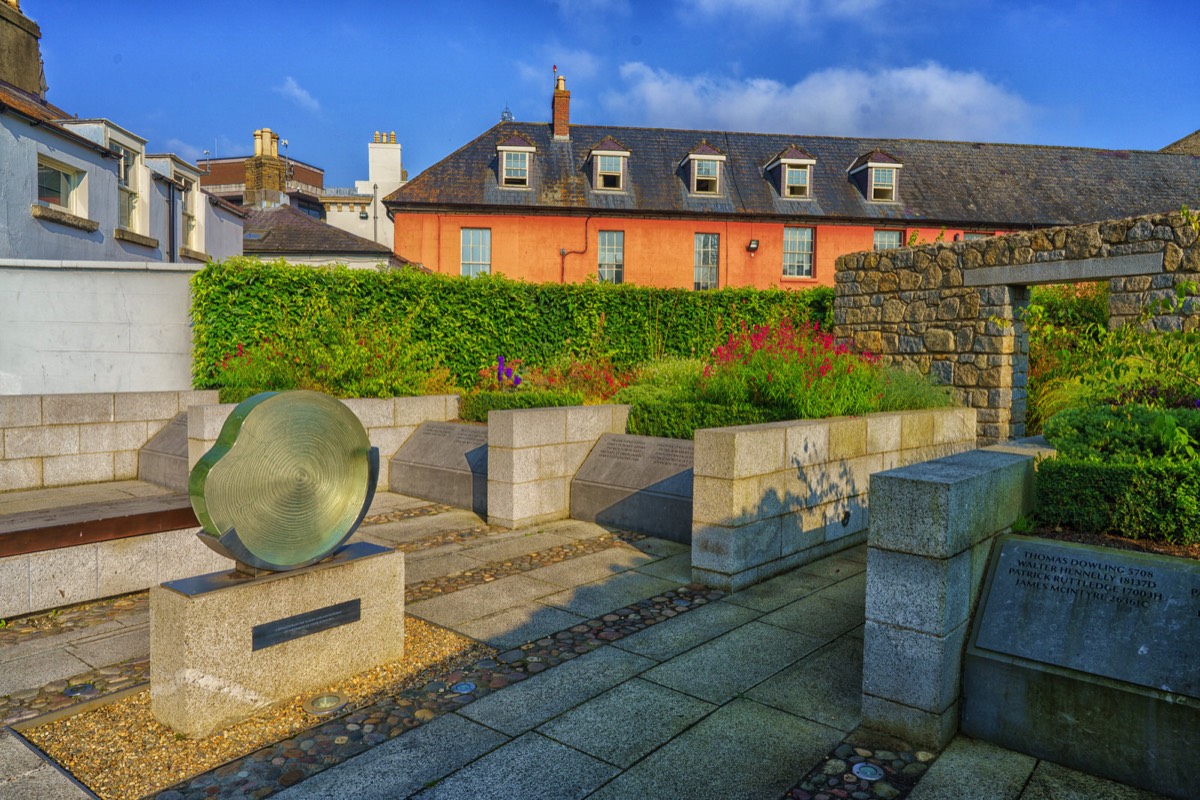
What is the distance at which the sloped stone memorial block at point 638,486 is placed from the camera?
295 inches

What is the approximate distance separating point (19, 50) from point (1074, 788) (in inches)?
1038

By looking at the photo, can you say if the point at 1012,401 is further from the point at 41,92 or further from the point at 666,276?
the point at 41,92

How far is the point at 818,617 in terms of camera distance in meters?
5.33

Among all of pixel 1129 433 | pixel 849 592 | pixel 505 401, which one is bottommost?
pixel 849 592

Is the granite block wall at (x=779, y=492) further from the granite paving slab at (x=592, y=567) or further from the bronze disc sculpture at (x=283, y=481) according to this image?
the bronze disc sculpture at (x=283, y=481)

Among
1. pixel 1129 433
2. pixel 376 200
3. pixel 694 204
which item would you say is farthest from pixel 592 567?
pixel 376 200

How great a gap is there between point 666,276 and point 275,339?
1586 cm

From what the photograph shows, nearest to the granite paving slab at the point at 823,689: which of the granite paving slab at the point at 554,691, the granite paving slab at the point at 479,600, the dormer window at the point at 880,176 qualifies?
the granite paving slab at the point at 554,691

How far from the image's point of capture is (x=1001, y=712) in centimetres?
365

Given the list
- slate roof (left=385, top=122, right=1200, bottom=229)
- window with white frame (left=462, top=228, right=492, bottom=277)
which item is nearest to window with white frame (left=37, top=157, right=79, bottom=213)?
slate roof (left=385, top=122, right=1200, bottom=229)

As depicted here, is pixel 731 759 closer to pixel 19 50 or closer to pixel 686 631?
pixel 686 631

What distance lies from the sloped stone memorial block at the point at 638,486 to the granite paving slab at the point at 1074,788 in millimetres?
4097

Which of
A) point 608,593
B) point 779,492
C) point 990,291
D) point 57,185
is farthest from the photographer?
point 57,185

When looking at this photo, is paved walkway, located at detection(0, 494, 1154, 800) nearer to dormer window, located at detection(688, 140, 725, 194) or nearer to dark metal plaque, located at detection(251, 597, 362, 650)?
dark metal plaque, located at detection(251, 597, 362, 650)
